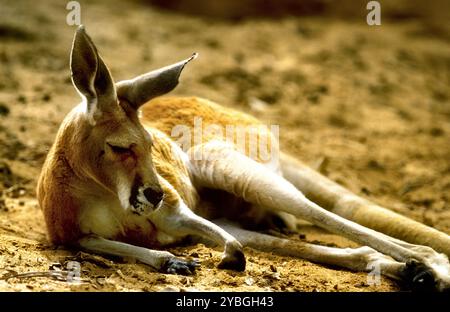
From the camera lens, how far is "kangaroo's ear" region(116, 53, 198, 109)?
387cm

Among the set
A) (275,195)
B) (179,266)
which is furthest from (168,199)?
(275,195)

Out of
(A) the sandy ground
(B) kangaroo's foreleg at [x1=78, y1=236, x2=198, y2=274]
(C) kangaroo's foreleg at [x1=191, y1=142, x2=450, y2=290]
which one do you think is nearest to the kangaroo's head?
(B) kangaroo's foreleg at [x1=78, y1=236, x2=198, y2=274]

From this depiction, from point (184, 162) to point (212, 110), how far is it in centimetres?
60

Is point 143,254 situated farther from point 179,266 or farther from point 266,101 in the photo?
point 266,101

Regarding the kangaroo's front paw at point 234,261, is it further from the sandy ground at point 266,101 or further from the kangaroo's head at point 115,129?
the kangaroo's head at point 115,129

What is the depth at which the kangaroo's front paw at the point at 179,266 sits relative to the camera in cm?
376

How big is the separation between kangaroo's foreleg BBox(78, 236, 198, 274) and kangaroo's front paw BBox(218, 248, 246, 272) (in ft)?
0.52

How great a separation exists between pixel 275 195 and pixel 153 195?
983 mm

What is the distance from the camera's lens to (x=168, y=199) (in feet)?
13.6

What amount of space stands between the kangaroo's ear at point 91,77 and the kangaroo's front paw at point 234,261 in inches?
40.1

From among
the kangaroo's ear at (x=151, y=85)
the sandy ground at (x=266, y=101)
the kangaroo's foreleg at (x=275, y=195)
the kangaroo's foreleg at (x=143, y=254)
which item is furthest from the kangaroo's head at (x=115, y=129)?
the kangaroo's foreleg at (x=275, y=195)

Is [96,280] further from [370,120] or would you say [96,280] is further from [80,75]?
[370,120]

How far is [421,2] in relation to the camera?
11453 millimetres
